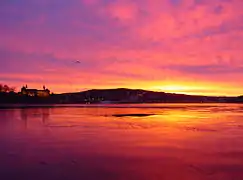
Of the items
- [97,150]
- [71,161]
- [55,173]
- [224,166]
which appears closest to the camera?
[55,173]

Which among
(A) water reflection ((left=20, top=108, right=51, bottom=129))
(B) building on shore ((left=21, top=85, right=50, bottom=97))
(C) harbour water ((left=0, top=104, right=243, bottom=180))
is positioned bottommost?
(C) harbour water ((left=0, top=104, right=243, bottom=180))

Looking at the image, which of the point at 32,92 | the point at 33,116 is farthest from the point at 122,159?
the point at 32,92

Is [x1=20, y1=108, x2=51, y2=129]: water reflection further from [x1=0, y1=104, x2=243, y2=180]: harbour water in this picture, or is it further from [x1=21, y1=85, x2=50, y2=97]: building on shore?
[x1=21, y1=85, x2=50, y2=97]: building on shore

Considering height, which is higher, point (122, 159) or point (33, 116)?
point (33, 116)

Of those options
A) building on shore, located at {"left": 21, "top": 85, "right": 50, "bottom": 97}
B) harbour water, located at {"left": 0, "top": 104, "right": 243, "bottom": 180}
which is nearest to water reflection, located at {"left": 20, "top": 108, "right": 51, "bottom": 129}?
harbour water, located at {"left": 0, "top": 104, "right": 243, "bottom": 180}

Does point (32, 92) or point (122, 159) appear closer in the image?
point (122, 159)

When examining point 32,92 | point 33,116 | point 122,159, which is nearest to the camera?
point 122,159

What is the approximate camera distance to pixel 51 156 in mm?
13055

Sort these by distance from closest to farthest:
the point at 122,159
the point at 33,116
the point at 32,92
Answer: the point at 122,159, the point at 33,116, the point at 32,92

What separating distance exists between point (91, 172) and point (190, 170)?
10.3 ft

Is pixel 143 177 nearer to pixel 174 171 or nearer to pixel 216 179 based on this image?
pixel 174 171

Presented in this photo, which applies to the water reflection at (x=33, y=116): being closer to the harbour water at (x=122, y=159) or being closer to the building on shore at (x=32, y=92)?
the harbour water at (x=122, y=159)

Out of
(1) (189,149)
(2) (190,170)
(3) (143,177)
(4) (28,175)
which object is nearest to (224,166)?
(2) (190,170)

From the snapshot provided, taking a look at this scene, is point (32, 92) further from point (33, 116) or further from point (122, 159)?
point (122, 159)
